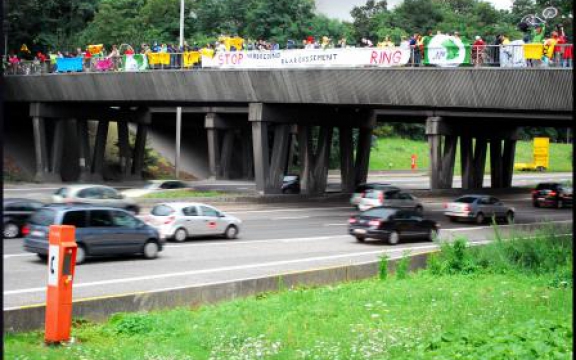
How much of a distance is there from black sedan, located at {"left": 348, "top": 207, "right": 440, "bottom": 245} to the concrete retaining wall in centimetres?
958

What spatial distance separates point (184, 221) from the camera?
30.7m

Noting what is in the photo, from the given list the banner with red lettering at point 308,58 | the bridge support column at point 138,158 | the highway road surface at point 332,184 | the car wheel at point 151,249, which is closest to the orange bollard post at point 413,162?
the highway road surface at point 332,184

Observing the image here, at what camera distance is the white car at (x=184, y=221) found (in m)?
30.4

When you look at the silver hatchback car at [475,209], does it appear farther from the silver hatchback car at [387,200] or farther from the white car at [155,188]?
the white car at [155,188]

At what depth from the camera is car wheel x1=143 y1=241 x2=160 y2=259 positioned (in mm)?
25388

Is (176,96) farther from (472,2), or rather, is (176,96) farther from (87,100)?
(472,2)

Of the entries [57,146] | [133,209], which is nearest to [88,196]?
[133,209]

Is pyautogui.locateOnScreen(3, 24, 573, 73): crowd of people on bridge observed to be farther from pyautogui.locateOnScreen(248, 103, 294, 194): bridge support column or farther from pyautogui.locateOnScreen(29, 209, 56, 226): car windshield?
pyautogui.locateOnScreen(29, 209, 56, 226): car windshield

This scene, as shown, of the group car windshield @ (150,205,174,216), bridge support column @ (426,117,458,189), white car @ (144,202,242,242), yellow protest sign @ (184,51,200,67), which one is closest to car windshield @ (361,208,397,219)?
white car @ (144,202,242,242)

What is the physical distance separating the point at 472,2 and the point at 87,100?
103984 mm

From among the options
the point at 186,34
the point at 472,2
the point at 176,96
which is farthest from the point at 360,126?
the point at 472,2

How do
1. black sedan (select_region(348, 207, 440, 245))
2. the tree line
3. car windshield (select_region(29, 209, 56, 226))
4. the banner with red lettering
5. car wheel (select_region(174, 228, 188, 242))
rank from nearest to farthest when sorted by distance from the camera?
car windshield (select_region(29, 209, 56, 226)) < car wheel (select_region(174, 228, 188, 242)) < black sedan (select_region(348, 207, 440, 245)) < the banner with red lettering < the tree line

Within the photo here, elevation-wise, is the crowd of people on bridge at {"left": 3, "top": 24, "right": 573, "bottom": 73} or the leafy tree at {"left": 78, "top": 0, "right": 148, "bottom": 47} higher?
the leafy tree at {"left": 78, "top": 0, "right": 148, "bottom": 47}

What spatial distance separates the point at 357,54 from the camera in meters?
40.4
